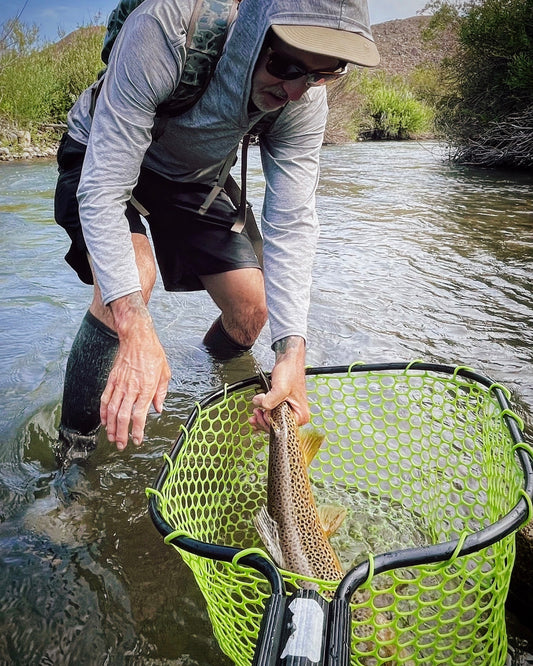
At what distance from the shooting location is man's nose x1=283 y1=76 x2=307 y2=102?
6.36 feet

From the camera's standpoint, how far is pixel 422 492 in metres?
2.19

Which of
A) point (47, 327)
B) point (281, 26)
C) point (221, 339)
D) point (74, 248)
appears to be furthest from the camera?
point (47, 327)

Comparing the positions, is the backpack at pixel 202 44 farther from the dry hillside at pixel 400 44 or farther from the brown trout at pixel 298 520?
the dry hillside at pixel 400 44

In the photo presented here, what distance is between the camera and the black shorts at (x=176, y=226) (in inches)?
96.8

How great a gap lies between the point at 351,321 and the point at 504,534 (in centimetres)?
309

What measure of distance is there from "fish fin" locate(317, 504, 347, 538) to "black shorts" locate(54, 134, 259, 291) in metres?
1.33

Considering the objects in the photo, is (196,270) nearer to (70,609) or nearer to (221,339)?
(221,339)

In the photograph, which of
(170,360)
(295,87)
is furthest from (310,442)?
(170,360)

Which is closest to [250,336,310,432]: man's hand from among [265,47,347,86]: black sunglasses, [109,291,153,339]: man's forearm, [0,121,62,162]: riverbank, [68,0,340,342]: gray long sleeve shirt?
[68,0,340,342]: gray long sleeve shirt

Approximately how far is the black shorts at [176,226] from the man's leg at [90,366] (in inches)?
8.7

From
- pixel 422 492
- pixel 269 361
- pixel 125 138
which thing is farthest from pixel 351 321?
pixel 125 138

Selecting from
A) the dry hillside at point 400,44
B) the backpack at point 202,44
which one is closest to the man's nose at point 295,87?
the backpack at point 202,44

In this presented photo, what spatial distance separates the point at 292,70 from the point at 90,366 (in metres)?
1.36

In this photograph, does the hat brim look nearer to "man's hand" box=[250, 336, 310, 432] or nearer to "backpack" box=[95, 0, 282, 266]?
"backpack" box=[95, 0, 282, 266]
